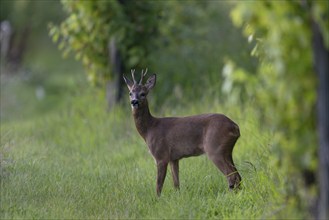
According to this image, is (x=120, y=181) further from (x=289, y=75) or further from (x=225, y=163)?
(x=289, y=75)

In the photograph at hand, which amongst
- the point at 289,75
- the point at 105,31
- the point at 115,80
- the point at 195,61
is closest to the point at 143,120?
the point at 289,75

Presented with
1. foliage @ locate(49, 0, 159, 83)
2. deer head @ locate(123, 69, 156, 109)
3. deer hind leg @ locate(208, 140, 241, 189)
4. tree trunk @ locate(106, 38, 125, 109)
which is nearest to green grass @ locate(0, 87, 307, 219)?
deer hind leg @ locate(208, 140, 241, 189)

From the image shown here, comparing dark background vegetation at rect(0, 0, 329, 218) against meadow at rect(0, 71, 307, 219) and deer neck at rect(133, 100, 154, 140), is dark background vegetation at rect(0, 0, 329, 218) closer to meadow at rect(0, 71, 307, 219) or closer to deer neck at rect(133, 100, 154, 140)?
meadow at rect(0, 71, 307, 219)

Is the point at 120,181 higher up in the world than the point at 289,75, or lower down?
lower down

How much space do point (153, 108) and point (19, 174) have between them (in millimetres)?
5489

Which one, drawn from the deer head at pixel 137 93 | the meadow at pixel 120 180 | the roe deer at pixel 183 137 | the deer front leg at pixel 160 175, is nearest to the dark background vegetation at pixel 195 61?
the roe deer at pixel 183 137

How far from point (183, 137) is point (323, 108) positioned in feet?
8.99

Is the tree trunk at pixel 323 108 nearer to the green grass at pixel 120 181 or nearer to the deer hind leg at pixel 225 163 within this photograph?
the green grass at pixel 120 181

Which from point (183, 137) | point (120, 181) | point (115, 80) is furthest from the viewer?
point (115, 80)

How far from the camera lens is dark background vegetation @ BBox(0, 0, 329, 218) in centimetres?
582

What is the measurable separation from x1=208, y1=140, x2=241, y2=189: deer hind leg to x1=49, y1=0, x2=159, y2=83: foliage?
5.21 metres

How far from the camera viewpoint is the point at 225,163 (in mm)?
7957

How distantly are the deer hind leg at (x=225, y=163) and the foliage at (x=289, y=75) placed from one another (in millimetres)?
1776

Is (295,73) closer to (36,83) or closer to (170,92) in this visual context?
(170,92)
